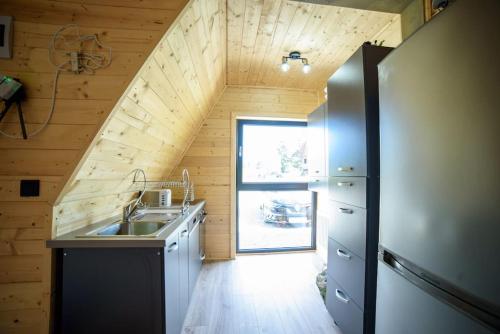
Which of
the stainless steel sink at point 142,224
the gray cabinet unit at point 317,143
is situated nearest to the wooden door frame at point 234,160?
the gray cabinet unit at point 317,143

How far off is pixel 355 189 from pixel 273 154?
1.99 metres

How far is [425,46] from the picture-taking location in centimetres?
79

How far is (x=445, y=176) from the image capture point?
0.70m

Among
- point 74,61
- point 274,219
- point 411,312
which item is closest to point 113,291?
point 74,61

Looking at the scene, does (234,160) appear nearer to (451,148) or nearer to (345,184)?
(345,184)

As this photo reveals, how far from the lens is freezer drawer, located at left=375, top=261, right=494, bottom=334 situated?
68 cm

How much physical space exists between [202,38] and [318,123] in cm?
147

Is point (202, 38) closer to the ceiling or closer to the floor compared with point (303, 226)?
closer to the ceiling

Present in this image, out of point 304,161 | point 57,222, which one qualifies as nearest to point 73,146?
point 57,222

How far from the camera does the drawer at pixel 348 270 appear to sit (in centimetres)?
138

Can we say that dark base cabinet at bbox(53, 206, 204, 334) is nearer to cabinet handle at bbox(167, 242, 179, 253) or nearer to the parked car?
cabinet handle at bbox(167, 242, 179, 253)

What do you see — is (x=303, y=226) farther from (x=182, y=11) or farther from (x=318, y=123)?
(x=182, y=11)

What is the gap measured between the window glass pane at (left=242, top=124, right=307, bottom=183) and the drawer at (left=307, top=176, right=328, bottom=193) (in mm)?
675

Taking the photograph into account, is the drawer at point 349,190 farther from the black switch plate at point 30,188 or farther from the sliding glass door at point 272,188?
the black switch plate at point 30,188
